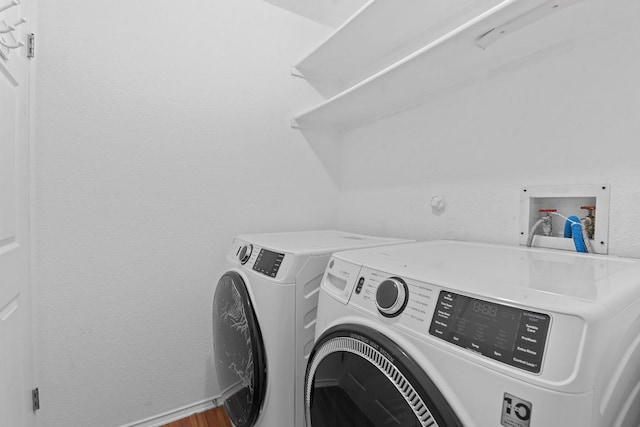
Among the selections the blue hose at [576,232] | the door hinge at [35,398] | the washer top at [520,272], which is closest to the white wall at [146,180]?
the door hinge at [35,398]

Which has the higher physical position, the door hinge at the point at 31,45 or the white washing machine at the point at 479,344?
the door hinge at the point at 31,45

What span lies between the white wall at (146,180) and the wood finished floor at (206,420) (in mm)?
89

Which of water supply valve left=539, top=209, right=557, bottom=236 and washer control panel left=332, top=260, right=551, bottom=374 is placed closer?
washer control panel left=332, top=260, right=551, bottom=374

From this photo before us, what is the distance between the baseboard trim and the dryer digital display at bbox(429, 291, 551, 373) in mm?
1653

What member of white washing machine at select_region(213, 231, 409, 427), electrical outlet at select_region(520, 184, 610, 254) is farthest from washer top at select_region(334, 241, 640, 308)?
white washing machine at select_region(213, 231, 409, 427)

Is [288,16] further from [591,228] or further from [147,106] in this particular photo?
[591,228]

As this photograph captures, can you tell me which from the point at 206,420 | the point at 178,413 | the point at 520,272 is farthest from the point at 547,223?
the point at 178,413

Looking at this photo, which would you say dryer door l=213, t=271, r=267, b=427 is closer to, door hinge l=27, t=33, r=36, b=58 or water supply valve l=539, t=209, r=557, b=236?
water supply valve l=539, t=209, r=557, b=236

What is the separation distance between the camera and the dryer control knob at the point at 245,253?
1313mm

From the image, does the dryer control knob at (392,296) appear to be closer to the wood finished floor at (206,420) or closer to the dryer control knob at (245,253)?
the dryer control knob at (245,253)

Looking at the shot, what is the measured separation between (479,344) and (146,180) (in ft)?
5.23

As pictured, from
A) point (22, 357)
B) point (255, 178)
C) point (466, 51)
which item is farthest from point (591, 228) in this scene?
point (22, 357)

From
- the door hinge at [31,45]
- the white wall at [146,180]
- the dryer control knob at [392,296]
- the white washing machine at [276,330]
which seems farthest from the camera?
the white wall at [146,180]

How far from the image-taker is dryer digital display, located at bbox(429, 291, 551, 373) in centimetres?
47
